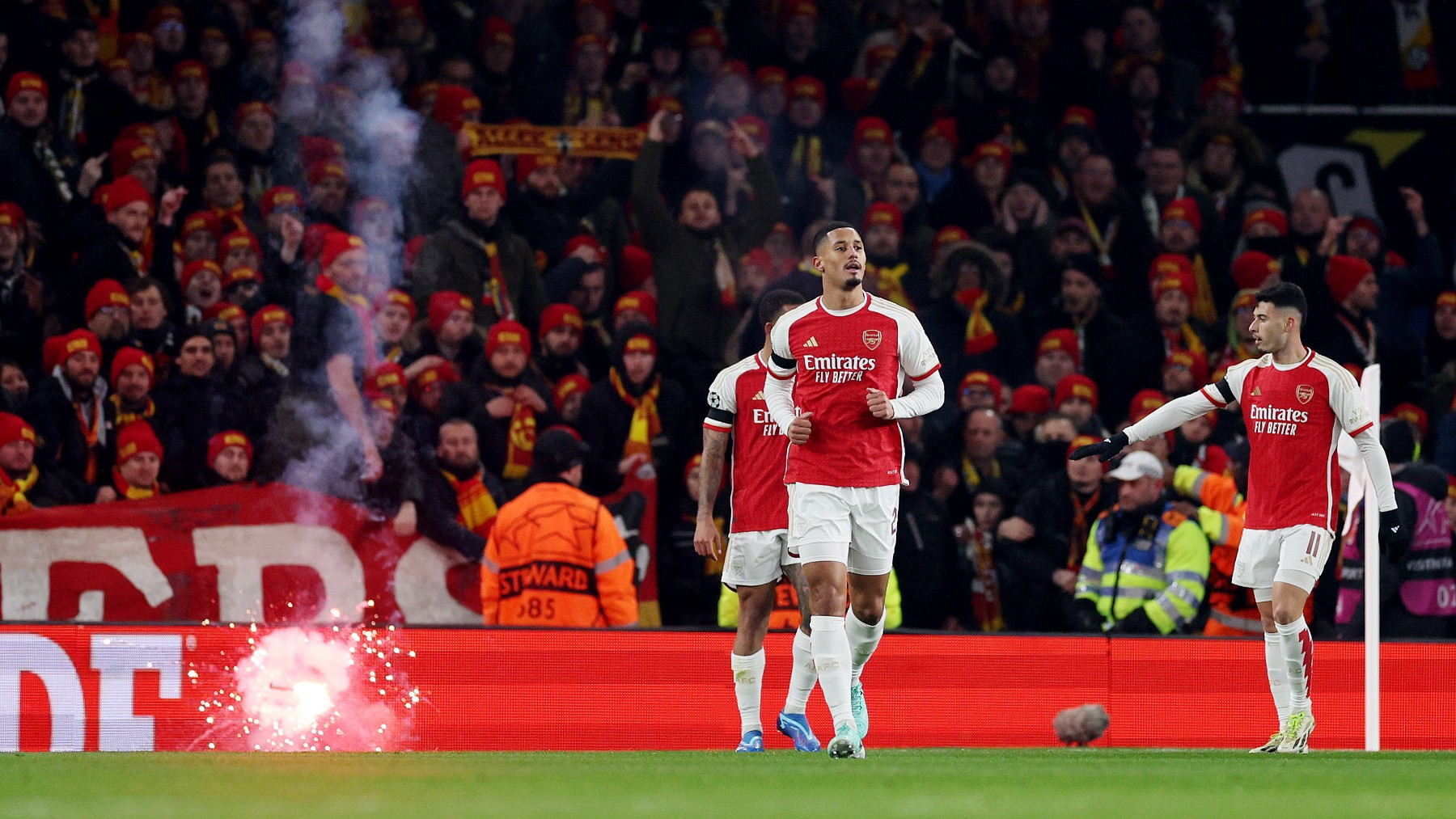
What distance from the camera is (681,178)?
51.7 feet

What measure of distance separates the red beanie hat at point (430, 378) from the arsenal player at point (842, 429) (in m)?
4.71

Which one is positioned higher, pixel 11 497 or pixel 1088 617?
pixel 11 497

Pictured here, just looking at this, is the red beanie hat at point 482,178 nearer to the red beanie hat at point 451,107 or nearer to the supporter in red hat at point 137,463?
the red beanie hat at point 451,107

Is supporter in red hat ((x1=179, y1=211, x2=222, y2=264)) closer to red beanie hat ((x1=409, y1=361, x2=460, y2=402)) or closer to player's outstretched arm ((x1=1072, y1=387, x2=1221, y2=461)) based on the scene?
red beanie hat ((x1=409, y1=361, x2=460, y2=402))

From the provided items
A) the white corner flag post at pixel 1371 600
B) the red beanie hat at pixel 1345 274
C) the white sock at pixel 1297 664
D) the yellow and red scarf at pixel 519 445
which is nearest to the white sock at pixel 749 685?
the white sock at pixel 1297 664

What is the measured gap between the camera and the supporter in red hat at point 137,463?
38.8 feet

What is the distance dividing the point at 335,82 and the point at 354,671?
615 cm

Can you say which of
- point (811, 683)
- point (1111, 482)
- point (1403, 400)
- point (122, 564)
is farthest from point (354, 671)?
point (1403, 400)

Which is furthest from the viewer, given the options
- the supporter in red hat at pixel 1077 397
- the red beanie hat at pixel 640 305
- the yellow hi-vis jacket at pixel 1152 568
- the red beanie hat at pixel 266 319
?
the red beanie hat at pixel 640 305

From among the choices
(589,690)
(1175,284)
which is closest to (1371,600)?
(589,690)

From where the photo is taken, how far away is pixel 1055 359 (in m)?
14.4

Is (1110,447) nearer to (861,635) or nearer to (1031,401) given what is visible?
(861,635)

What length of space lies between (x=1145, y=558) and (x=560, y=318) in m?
4.18

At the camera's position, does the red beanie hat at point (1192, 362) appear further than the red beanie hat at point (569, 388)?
Yes
